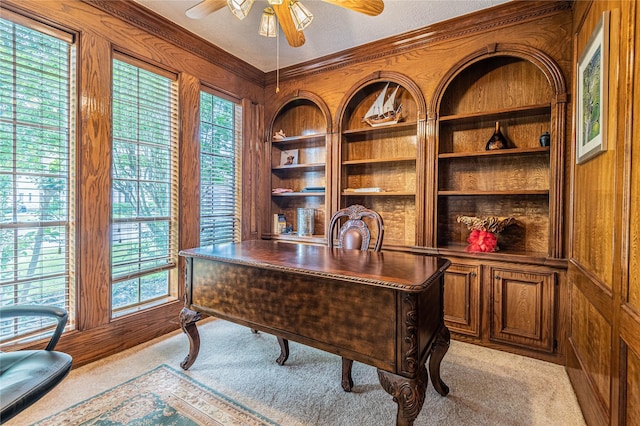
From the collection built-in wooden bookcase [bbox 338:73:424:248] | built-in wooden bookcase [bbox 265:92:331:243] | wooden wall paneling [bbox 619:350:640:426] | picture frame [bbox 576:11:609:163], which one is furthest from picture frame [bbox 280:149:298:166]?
wooden wall paneling [bbox 619:350:640:426]

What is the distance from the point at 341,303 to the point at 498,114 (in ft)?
7.67

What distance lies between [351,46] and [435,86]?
99 cm

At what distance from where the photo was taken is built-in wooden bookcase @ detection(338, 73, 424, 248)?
126 inches

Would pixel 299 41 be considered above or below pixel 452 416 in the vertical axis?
above

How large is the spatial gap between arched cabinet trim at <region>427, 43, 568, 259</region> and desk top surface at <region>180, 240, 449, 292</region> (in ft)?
3.81

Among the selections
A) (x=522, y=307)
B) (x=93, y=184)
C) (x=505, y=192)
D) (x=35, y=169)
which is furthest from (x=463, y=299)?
(x=35, y=169)

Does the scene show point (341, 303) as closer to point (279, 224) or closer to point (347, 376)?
point (347, 376)

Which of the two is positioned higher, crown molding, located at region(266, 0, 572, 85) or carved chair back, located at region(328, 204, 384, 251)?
crown molding, located at region(266, 0, 572, 85)

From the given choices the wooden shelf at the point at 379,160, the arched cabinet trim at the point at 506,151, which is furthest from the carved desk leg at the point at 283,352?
the wooden shelf at the point at 379,160

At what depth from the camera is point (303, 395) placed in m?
1.88

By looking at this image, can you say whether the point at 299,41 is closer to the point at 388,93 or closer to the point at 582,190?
the point at 388,93

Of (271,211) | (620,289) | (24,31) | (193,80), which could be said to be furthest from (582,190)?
(24,31)

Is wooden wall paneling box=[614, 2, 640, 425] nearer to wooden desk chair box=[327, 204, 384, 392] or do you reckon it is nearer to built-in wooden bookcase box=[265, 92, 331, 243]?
wooden desk chair box=[327, 204, 384, 392]

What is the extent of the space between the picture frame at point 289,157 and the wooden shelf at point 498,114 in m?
1.86
